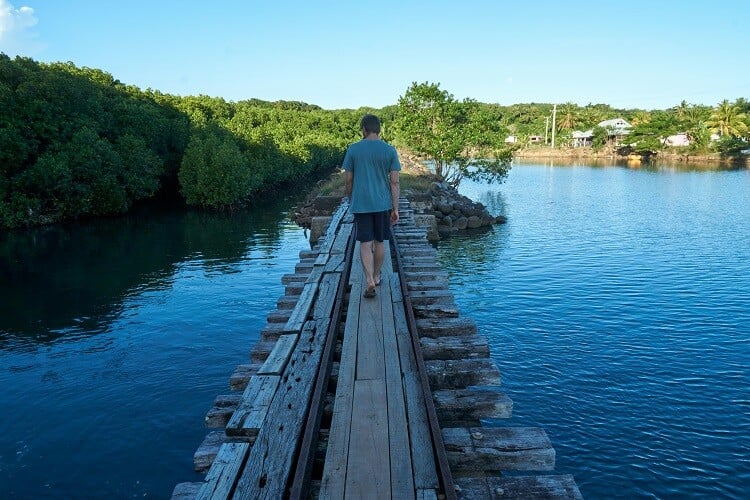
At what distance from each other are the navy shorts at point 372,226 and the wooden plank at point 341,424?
4.35ft

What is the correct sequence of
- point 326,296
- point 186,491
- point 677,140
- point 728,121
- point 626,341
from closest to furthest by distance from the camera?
point 186,491 → point 326,296 → point 626,341 → point 728,121 → point 677,140

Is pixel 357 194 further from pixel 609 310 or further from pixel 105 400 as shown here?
pixel 609 310

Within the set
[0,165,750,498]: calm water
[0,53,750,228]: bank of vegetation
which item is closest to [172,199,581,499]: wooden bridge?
[0,165,750,498]: calm water

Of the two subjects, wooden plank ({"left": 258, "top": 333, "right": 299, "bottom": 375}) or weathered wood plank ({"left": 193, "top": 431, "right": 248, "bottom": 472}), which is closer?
weathered wood plank ({"left": 193, "top": 431, "right": 248, "bottom": 472})

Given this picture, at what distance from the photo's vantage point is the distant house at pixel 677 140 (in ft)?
290

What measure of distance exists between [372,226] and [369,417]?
3.35 m

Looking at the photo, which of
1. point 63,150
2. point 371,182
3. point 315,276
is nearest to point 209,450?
point 371,182

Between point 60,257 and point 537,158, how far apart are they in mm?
93559

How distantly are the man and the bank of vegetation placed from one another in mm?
27902

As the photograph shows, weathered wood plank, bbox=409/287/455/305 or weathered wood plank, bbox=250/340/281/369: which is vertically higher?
weathered wood plank, bbox=409/287/455/305

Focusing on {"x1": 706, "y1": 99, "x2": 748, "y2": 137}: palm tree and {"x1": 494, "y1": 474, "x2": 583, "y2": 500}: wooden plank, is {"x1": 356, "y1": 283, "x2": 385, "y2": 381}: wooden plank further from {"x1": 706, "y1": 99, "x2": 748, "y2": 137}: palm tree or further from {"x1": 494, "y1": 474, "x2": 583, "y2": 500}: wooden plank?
{"x1": 706, "y1": 99, "x2": 748, "y2": 137}: palm tree

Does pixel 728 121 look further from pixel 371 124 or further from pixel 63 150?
pixel 371 124

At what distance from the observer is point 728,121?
8362cm

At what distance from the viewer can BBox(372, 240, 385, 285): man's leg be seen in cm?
756
